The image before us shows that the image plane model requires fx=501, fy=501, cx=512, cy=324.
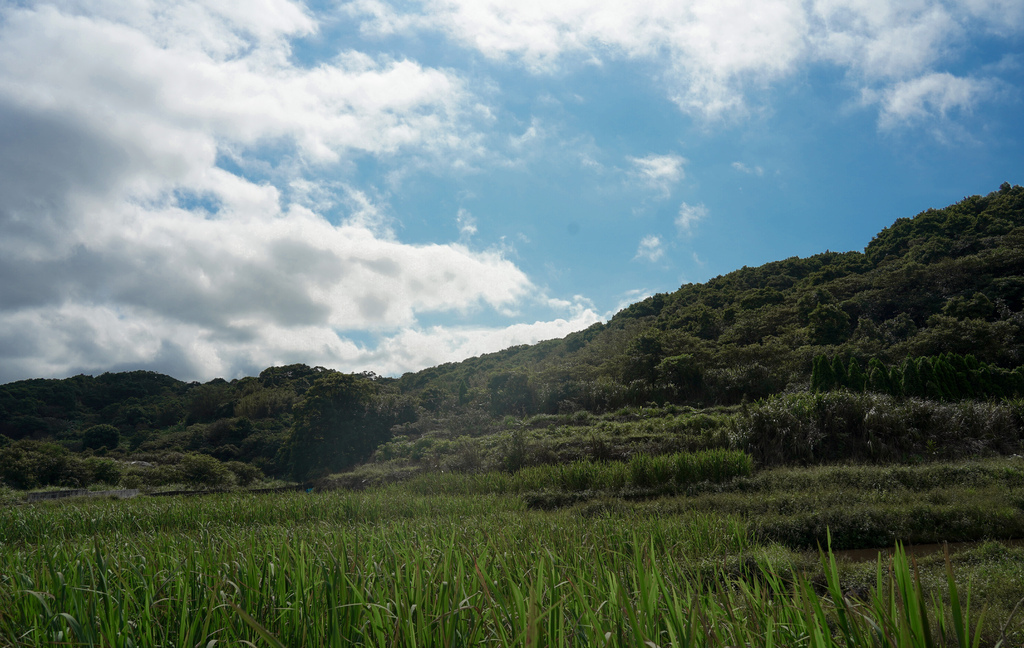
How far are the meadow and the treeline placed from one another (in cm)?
469

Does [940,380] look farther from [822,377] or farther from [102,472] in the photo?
[102,472]

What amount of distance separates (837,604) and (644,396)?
18.1m

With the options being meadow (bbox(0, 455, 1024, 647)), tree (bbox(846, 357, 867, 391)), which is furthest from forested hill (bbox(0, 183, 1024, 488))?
meadow (bbox(0, 455, 1024, 647))

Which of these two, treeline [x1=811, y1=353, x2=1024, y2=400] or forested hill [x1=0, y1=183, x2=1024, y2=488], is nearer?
treeline [x1=811, y1=353, x2=1024, y2=400]

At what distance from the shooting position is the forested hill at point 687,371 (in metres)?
16.6

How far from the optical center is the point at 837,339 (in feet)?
65.8

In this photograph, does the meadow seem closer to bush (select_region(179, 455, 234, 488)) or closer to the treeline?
the treeline

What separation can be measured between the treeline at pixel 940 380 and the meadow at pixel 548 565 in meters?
4.69

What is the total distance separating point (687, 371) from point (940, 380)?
7.69 meters

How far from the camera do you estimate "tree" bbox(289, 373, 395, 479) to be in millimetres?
21484

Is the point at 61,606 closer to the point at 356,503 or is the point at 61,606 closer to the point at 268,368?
the point at 356,503

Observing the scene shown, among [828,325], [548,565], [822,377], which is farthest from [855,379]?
[548,565]

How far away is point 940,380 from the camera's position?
12.8 metres

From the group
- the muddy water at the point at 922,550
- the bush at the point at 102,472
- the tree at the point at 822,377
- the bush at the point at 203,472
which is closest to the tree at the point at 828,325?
the tree at the point at 822,377
